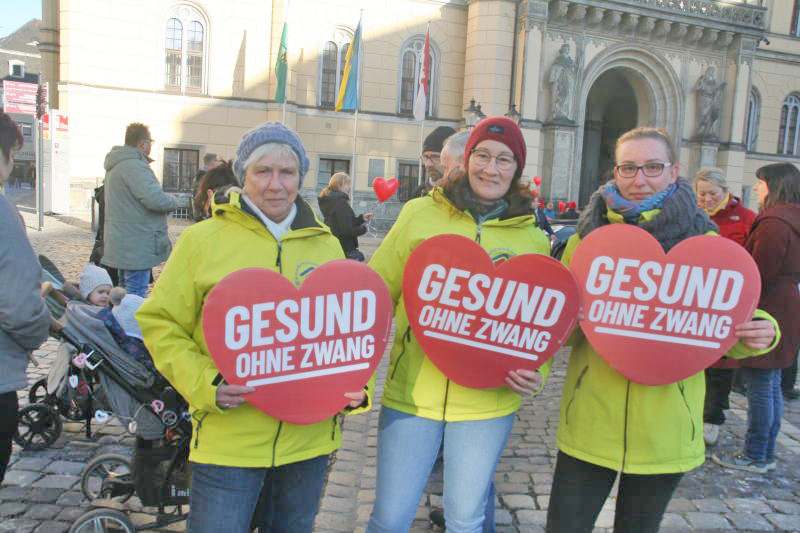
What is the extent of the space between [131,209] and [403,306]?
427 cm

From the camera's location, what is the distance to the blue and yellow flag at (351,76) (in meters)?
19.4

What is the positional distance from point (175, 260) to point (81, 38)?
20.0 meters

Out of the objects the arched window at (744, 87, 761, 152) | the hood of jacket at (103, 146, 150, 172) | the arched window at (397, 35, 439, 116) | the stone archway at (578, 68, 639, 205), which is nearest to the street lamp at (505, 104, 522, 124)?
the arched window at (397, 35, 439, 116)

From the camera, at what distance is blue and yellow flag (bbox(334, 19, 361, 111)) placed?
19391mm

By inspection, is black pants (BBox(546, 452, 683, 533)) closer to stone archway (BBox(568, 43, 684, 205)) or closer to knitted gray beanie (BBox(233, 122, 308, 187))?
knitted gray beanie (BBox(233, 122, 308, 187))

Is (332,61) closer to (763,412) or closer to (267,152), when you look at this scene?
(763,412)

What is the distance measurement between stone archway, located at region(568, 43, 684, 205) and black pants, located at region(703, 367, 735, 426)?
55.3 ft

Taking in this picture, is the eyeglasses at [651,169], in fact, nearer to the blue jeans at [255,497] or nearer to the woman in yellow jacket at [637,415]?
the woman in yellow jacket at [637,415]

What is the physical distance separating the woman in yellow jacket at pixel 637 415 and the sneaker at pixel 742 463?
2.53 meters

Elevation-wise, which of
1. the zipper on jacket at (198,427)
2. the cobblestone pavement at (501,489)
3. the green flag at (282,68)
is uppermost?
the green flag at (282,68)

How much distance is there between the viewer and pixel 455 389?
2.48m

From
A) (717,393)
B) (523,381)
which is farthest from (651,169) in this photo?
(717,393)

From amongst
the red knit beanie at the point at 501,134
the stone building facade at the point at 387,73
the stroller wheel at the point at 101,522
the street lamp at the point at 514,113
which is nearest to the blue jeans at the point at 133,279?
the stroller wheel at the point at 101,522

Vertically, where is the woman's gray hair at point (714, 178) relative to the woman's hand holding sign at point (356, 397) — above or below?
above
